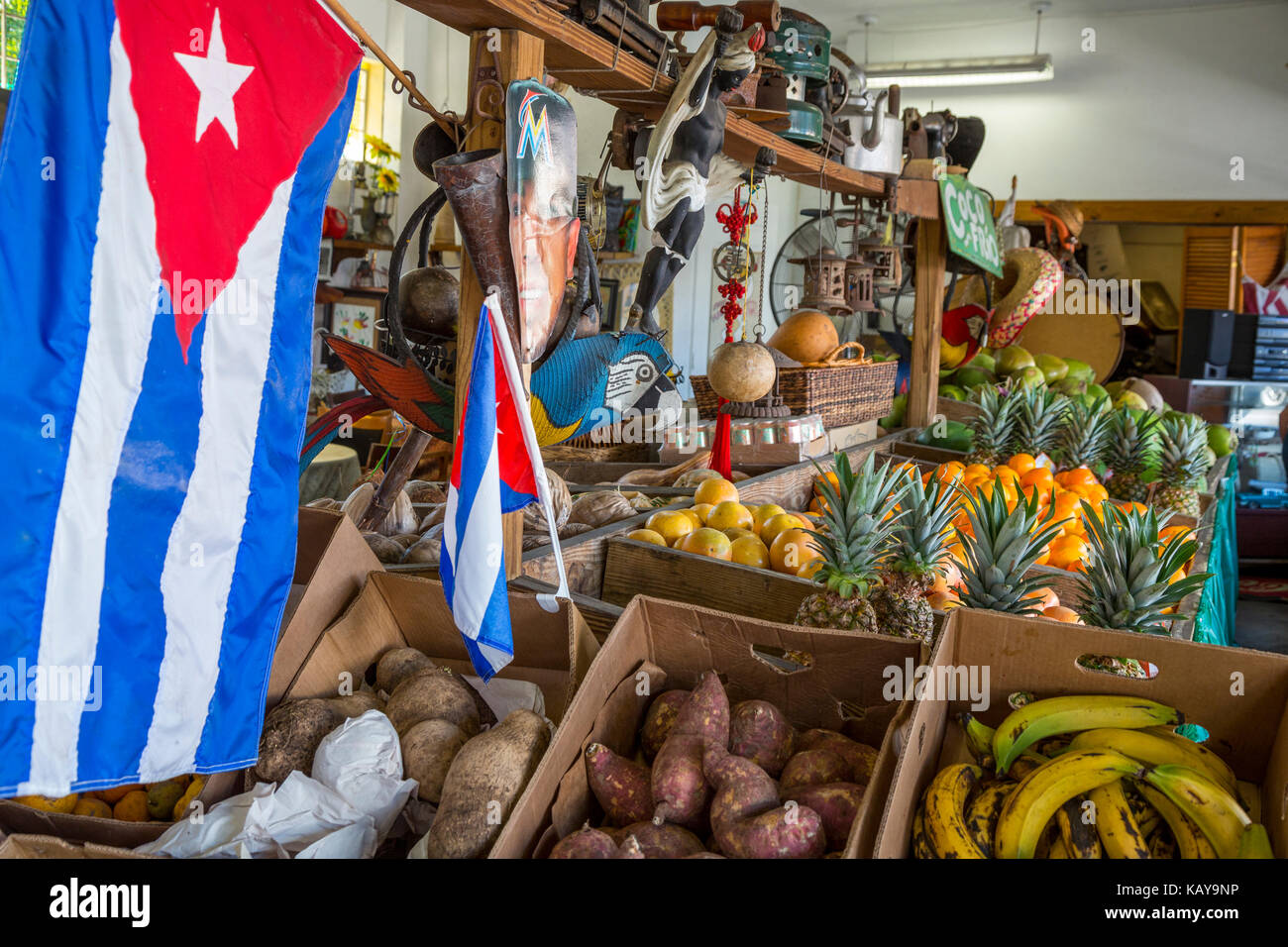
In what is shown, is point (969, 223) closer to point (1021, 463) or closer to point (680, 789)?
point (1021, 463)

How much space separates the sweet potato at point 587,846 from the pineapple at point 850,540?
2.50ft

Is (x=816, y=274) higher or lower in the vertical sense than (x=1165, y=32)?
lower

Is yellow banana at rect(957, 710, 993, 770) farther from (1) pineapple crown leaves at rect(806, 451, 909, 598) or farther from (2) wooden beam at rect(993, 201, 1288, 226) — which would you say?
(2) wooden beam at rect(993, 201, 1288, 226)

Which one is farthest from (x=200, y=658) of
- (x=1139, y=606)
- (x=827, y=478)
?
(x=1139, y=606)

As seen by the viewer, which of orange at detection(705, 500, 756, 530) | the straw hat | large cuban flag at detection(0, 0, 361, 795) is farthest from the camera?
the straw hat

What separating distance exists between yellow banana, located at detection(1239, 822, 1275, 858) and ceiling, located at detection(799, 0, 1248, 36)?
8.58m

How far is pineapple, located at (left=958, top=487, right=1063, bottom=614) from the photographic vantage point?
67.1 inches

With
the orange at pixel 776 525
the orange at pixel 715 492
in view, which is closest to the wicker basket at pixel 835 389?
the orange at pixel 715 492

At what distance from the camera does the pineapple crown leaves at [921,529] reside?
188cm

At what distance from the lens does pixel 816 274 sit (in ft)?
11.8

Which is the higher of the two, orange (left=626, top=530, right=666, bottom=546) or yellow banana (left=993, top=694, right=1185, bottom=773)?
orange (left=626, top=530, right=666, bottom=546)

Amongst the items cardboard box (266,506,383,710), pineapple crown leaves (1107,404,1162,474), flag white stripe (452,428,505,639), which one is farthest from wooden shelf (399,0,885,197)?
pineapple crown leaves (1107,404,1162,474)

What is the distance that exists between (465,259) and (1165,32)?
8.93 m
